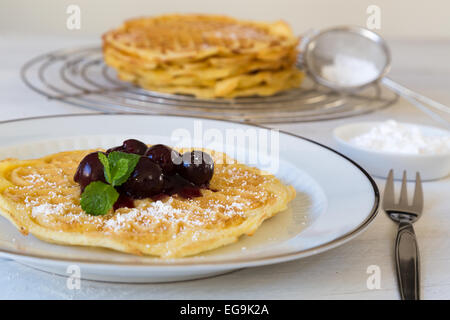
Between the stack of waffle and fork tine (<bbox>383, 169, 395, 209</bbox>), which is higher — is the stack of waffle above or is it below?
above

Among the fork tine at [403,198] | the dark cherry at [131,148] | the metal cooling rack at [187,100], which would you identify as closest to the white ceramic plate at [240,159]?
the fork tine at [403,198]

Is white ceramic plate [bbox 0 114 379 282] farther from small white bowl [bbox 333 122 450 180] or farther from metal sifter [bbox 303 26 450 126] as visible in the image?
metal sifter [bbox 303 26 450 126]

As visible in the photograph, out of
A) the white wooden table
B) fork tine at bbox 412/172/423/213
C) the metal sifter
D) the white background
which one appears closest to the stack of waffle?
the metal sifter

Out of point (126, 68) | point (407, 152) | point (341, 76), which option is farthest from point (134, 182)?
point (341, 76)

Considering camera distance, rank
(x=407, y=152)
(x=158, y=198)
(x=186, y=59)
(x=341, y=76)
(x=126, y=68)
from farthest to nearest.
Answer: (x=341, y=76) < (x=126, y=68) < (x=186, y=59) < (x=407, y=152) < (x=158, y=198)

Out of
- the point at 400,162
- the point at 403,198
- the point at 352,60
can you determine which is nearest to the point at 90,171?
the point at 403,198

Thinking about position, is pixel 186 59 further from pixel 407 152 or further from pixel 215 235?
pixel 215 235

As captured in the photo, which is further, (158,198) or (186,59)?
(186,59)

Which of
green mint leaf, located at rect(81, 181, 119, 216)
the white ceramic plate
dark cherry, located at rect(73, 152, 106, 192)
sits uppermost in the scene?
dark cherry, located at rect(73, 152, 106, 192)

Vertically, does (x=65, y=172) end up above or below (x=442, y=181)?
above
